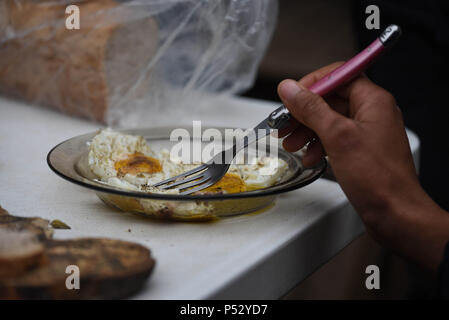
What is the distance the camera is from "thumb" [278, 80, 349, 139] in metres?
0.66

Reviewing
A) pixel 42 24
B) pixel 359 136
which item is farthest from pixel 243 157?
pixel 42 24

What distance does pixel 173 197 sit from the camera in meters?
0.63

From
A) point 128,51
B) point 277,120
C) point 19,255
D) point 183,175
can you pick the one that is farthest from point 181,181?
point 128,51

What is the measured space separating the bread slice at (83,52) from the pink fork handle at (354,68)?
1.82 ft

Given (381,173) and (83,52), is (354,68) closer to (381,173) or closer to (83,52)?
(381,173)

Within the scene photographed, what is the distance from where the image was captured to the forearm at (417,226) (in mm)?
642

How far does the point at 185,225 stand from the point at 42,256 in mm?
211

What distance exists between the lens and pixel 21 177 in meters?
0.85

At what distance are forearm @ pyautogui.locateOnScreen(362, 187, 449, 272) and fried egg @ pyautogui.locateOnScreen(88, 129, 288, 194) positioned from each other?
0.59 feet

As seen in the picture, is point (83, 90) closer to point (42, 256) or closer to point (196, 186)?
point (196, 186)

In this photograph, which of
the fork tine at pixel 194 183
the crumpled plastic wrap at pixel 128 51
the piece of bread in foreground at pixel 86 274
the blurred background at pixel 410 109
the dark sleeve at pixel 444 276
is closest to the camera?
the piece of bread in foreground at pixel 86 274

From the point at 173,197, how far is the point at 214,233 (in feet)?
0.28

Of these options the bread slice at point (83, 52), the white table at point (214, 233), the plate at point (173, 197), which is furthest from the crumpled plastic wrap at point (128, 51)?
the plate at point (173, 197)

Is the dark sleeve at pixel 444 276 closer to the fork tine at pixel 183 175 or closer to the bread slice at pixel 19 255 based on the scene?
the fork tine at pixel 183 175
